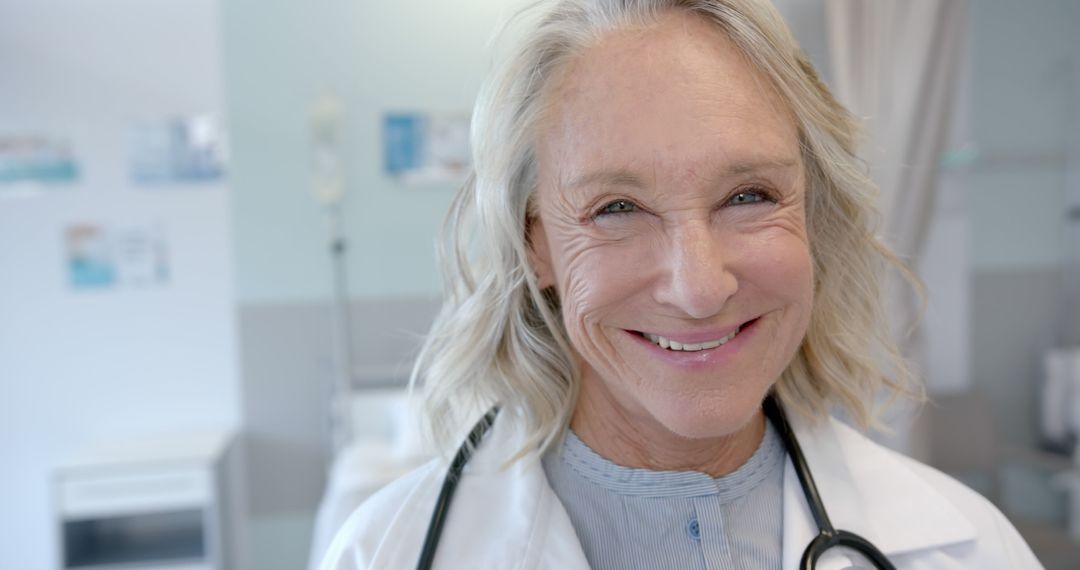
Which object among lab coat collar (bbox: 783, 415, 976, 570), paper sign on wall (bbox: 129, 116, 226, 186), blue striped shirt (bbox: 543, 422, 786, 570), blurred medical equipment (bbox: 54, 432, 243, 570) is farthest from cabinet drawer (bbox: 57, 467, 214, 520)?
lab coat collar (bbox: 783, 415, 976, 570)

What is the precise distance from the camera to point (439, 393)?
3.54 feet

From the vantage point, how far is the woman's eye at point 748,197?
857 mm

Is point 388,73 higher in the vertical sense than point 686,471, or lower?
higher

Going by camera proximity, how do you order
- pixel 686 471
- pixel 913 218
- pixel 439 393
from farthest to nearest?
pixel 913 218
pixel 439 393
pixel 686 471

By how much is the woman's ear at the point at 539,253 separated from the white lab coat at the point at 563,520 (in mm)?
198

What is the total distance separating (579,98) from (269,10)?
283 centimetres

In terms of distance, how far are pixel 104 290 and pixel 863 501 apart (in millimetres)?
3250

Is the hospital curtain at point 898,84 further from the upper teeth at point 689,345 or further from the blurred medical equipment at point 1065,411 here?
the upper teeth at point 689,345

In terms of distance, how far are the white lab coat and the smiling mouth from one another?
24 cm

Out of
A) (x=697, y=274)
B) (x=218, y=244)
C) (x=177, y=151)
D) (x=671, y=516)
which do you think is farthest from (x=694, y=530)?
(x=177, y=151)

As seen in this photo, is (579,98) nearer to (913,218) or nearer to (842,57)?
(842,57)

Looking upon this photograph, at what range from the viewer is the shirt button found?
94 centimetres

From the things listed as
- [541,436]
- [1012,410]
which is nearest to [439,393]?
[541,436]

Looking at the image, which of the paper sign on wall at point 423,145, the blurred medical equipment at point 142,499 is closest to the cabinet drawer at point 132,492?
the blurred medical equipment at point 142,499
